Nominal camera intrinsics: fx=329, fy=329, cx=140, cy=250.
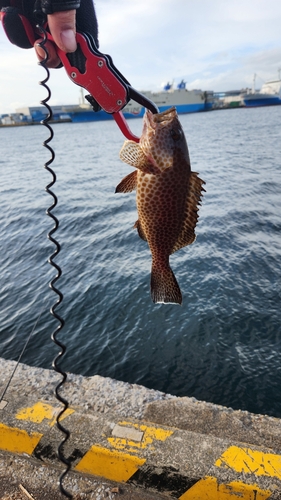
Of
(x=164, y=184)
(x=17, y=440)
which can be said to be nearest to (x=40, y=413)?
(x=17, y=440)

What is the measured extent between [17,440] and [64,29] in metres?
3.71

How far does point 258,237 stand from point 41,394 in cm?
926

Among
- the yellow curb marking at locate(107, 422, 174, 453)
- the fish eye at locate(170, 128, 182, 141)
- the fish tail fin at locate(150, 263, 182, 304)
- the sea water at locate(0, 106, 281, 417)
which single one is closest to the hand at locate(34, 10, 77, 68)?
the fish eye at locate(170, 128, 182, 141)

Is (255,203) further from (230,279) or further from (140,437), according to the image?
(140,437)

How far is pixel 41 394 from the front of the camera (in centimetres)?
410

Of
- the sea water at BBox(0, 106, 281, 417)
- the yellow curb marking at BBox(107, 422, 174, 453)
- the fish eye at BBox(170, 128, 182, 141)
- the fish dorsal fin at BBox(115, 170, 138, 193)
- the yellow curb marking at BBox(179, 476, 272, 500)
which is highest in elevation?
the fish eye at BBox(170, 128, 182, 141)

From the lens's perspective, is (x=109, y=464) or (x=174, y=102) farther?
(x=174, y=102)

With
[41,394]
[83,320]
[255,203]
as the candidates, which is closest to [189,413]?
[41,394]

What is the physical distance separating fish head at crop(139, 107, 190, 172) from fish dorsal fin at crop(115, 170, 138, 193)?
0.74 ft

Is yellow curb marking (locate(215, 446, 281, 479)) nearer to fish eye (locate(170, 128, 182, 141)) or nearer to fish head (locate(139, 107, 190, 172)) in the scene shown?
fish head (locate(139, 107, 190, 172))

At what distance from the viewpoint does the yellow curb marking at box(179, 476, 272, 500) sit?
2838mm

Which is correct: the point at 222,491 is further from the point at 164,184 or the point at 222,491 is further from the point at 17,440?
the point at 164,184

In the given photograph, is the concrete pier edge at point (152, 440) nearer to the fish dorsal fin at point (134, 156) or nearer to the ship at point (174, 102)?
the fish dorsal fin at point (134, 156)

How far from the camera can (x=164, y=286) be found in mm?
2527
